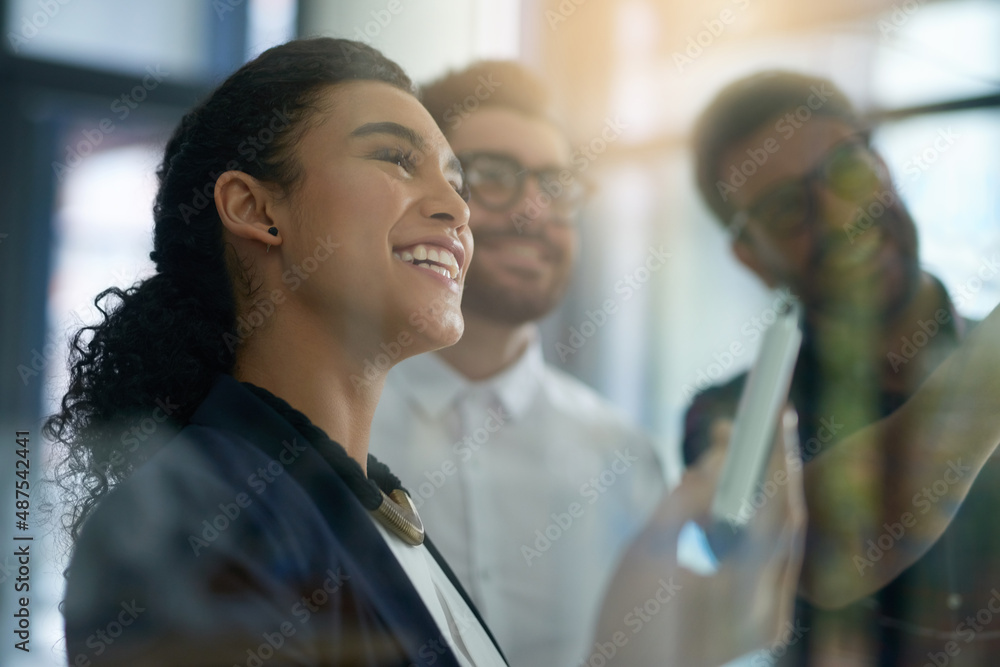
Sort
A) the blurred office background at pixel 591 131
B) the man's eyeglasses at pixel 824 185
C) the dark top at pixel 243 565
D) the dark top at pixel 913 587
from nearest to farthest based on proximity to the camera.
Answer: the dark top at pixel 243 565 → the blurred office background at pixel 591 131 → the dark top at pixel 913 587 → the man's eyeglasses at pixel 824 185

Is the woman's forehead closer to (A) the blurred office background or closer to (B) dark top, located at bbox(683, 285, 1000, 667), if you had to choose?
(A) the blurred office background

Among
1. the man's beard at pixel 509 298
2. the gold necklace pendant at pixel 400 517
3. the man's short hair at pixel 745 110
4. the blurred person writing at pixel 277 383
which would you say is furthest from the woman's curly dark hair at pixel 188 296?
the man's short hair at pixel 745 110

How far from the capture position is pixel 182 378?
509 mm

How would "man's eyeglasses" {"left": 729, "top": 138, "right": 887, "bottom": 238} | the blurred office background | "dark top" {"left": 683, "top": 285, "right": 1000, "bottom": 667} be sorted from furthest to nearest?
"man's eyeglasses" {"left": 729, "top": 138, "right": 887, "bottom": 238}, "dark top" {"left": 683, "top": 285, "right": 1000, "bottom": 667}, the blurred office background

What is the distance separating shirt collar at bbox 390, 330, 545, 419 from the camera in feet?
2.53

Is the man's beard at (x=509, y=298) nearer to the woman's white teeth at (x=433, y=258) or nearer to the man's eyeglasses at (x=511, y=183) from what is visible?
the man's eyeglasses at (x=511, y=183)

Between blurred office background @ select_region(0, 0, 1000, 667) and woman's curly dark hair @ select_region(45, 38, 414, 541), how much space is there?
58 millimetres

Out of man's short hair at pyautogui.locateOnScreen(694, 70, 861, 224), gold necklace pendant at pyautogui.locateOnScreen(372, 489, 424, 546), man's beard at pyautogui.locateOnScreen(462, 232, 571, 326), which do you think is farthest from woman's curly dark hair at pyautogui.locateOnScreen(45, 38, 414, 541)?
man's short hair at pyautogui.locateOnScreen(694, 70, 861, 224)

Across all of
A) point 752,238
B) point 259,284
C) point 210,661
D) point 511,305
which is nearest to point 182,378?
point 259,284

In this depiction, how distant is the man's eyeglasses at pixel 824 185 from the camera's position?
2.66 feet

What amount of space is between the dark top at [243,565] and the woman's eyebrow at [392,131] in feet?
0.63

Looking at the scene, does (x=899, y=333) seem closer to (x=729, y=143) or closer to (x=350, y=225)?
(x=729, y=143)

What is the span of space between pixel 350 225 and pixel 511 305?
12.6 inches

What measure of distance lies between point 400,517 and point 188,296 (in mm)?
214
